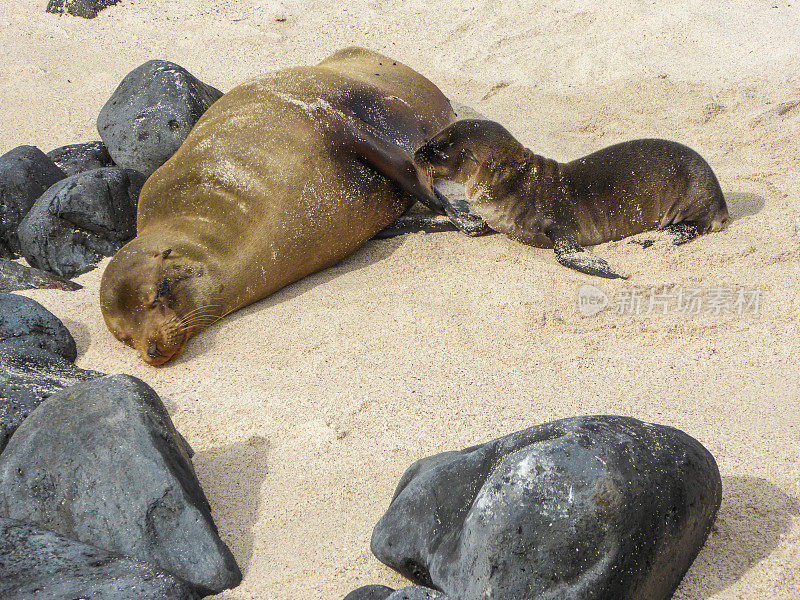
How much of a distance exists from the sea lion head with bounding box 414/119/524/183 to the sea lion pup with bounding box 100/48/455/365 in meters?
0.12

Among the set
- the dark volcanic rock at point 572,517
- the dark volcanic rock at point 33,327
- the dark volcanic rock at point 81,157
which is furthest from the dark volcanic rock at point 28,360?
the dark volcanic rock at point 81,157

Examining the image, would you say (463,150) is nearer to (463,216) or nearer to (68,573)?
(463,216)

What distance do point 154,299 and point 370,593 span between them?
88.8 inches

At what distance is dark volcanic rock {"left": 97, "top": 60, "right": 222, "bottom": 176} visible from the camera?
18.5ft

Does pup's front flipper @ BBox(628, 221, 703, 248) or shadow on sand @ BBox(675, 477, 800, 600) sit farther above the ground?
shadow on sand @ BBox(675, 477, 800, 600)

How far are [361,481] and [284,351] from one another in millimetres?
1124

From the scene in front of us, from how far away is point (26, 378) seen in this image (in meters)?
3.15

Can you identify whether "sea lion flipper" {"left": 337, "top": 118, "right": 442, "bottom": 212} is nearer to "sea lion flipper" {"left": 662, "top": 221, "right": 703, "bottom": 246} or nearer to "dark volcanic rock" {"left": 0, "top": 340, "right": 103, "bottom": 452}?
"sea lion flipper" {"left": 662, "top": 221, "right": 703, "bottom": 246}

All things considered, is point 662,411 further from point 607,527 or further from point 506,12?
point 506,12

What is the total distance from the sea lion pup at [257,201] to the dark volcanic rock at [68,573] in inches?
62.0

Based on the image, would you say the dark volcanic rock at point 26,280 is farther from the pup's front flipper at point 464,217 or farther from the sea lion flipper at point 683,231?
the sea lion flipper at point 683,231

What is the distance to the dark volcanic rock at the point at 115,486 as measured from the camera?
2420mm

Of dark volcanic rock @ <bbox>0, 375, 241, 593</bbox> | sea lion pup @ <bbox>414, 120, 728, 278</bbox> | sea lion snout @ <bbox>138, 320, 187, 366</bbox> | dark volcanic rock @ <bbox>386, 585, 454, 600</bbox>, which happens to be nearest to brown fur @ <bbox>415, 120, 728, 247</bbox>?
sea lion pup @ <bbox>414, 120, 728, 278</bbox>
